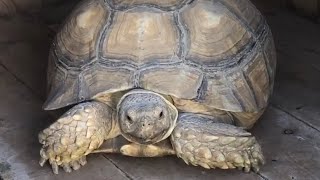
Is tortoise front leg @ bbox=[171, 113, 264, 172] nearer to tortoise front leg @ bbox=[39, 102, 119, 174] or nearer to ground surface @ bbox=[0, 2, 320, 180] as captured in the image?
ground surface @ bbox=[0, 2, 320, 180]

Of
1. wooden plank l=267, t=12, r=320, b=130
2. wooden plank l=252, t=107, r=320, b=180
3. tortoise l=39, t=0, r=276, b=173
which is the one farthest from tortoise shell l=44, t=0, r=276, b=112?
wooden plank l=267, t=12, r=320, b=130

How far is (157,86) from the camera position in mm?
2402

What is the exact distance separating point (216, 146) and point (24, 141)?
0.73 meters

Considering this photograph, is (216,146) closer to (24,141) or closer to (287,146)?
(287,146)

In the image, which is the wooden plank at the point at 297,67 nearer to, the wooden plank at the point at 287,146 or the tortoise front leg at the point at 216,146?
the wooden plank at the point at 287,146

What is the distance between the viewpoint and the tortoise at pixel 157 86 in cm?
239

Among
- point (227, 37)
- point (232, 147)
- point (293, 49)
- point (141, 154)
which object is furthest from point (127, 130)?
point (293, 49)

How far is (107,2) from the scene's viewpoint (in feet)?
8.45

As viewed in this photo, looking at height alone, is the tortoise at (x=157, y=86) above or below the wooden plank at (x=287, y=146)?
above

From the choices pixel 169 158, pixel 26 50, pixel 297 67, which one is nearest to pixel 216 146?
pixel 169 158

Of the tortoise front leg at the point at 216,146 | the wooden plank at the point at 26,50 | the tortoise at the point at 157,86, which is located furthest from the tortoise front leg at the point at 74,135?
the wooden plank at the point at 26,50

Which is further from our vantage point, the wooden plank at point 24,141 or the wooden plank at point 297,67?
the wooden plank at point 297,67

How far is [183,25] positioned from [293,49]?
39.9 inches

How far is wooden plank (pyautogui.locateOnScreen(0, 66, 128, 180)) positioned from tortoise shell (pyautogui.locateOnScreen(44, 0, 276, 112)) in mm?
187
